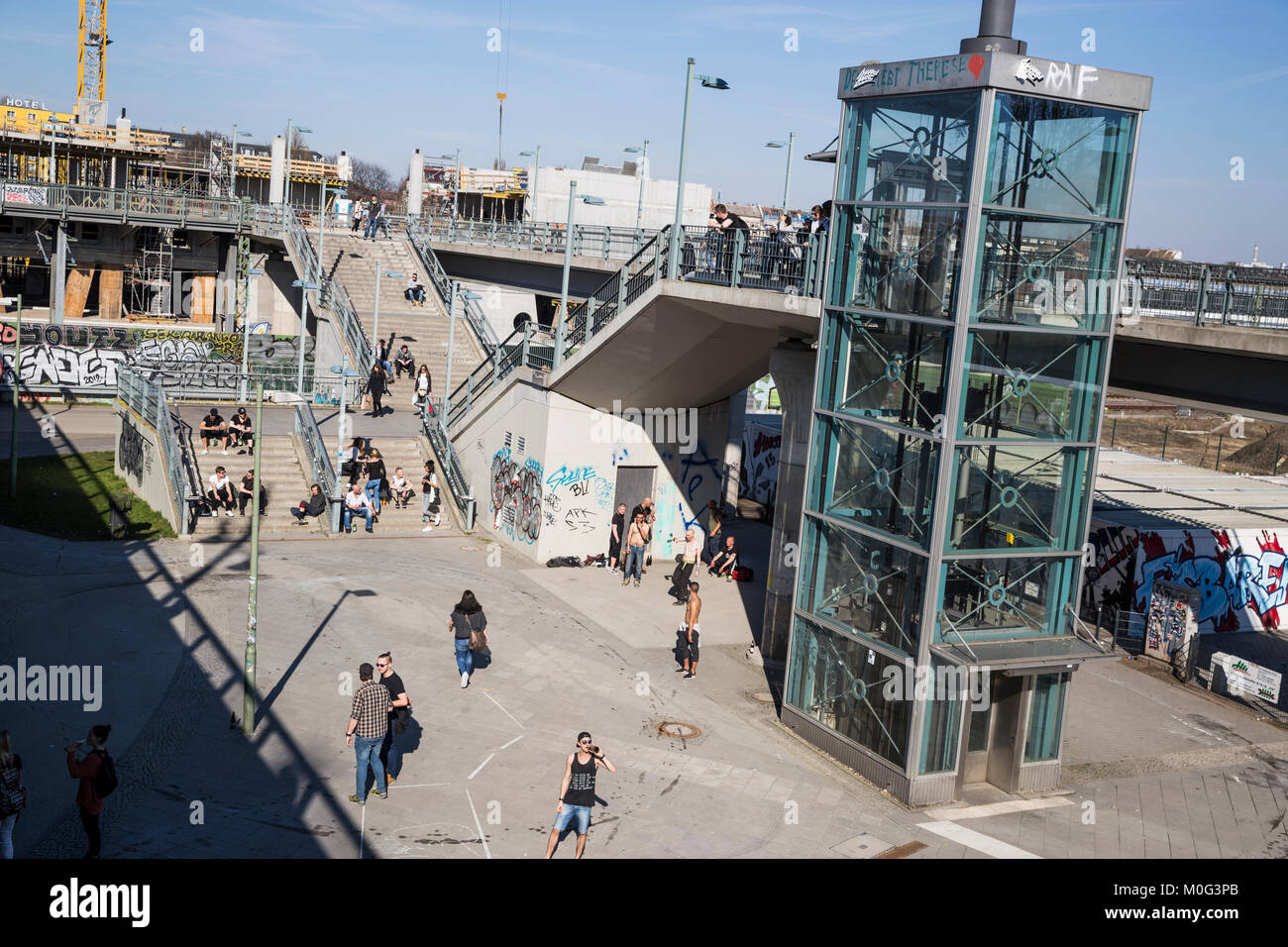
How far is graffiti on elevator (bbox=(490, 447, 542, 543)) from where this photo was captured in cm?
2522

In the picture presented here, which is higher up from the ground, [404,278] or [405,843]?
[404,278]

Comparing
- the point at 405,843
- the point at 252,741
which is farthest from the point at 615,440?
the point at 405,843

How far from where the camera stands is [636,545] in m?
23.9

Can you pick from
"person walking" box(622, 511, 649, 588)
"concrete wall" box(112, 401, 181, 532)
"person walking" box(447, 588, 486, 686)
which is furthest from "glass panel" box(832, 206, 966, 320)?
"concrete wall" box(112, 401, 181, 532)

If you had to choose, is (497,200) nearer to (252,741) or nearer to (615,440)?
(615,440)

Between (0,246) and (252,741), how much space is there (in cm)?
4343

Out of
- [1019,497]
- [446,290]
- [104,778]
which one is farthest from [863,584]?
[446,290]

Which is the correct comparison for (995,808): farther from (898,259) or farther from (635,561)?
(635,561)

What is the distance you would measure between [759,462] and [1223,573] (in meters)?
13.5

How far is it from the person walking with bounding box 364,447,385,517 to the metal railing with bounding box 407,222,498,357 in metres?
5.92

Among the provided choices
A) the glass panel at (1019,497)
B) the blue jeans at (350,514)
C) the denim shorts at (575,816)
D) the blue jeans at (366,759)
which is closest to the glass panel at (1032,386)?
the glass panel at (1019,497)

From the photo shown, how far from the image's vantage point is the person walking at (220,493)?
82.5ft

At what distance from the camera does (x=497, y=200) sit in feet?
204

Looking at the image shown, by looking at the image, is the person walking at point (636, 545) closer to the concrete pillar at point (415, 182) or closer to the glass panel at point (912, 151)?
the glass panel at point (912, 151)
